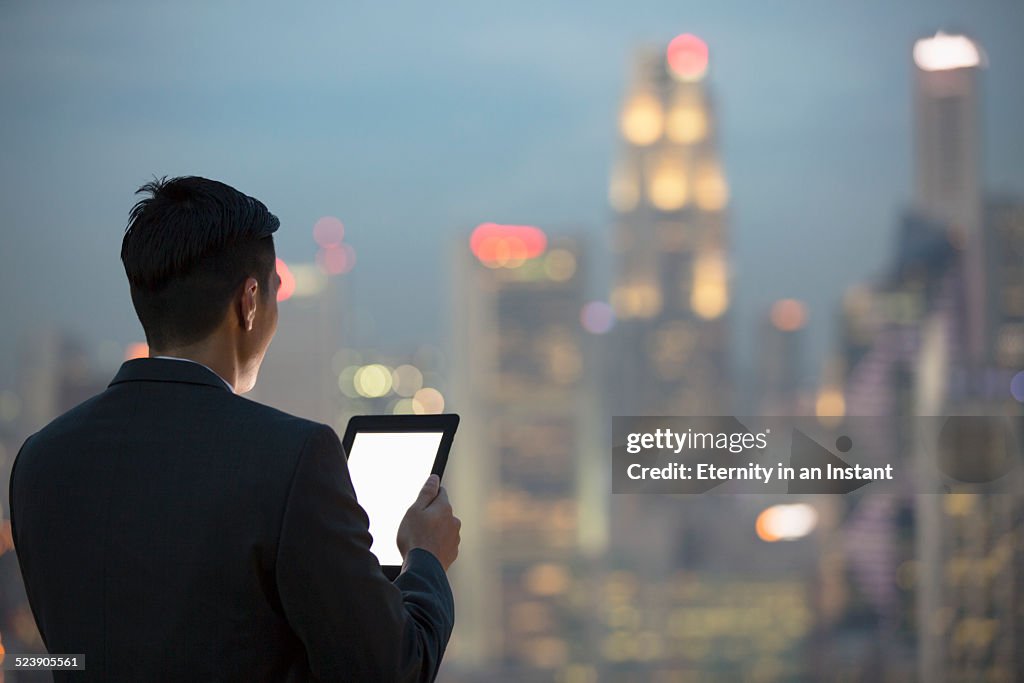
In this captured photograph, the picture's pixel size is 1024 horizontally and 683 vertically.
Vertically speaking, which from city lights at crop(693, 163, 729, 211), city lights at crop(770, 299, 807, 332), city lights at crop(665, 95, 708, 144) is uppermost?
city lights at crop(665, 95, 708, 144)

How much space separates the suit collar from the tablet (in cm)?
22

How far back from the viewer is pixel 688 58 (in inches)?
1823

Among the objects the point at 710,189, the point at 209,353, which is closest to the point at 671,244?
the point at 710,189

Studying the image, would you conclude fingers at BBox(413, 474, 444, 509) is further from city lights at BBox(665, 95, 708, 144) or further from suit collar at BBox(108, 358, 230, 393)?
city lights at BBox(665, 95, 708, 144)

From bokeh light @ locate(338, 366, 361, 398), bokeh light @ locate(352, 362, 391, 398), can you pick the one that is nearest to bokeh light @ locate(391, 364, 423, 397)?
bokeh light @ locate(352, 362, 391, 398)

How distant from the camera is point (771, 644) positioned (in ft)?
131

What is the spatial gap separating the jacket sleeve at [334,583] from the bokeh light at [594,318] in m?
41.6

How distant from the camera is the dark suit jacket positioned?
681 millimetres

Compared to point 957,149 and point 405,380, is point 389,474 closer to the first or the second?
point 405,380

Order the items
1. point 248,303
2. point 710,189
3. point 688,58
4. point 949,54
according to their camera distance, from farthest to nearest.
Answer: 1. point 688,58
2. point 710,189
3. point 949,54
4. point 248,303

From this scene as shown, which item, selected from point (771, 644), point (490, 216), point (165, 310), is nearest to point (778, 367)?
point (771, 644)

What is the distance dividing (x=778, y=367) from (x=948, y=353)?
7792mm

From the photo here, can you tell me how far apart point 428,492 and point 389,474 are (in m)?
0.15

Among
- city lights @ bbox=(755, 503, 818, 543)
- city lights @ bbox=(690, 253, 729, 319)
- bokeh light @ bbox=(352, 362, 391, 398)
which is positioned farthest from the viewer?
city lights @ bbox=(690, 253, 729, 319)
